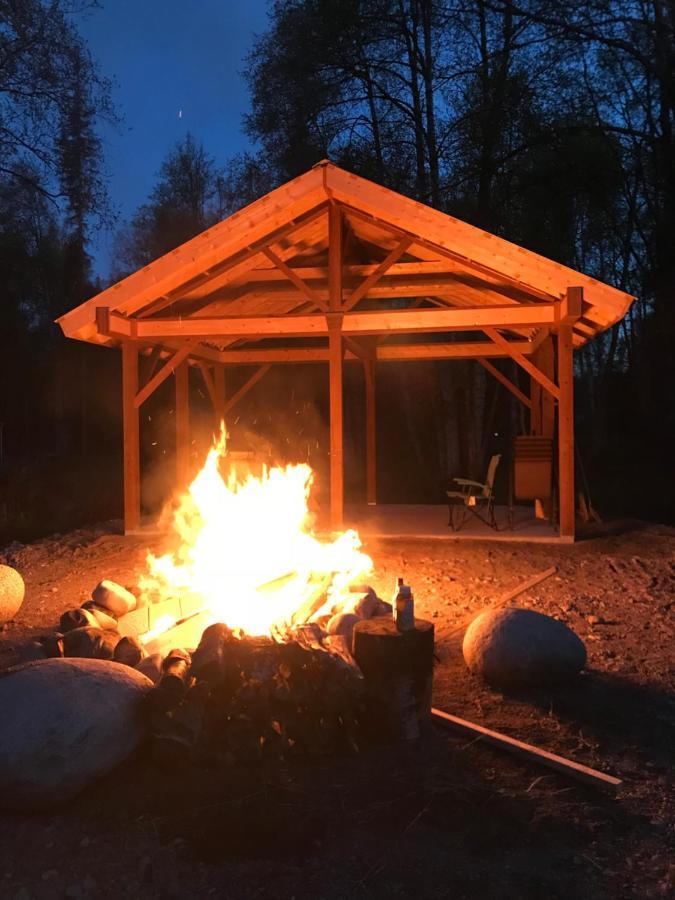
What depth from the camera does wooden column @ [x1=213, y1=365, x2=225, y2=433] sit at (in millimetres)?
12211

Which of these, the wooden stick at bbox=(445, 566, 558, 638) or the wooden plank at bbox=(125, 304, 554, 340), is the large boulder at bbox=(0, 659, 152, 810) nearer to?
the wooden stick at bbox=(445, 566, 558, 638)

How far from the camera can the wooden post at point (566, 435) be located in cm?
809

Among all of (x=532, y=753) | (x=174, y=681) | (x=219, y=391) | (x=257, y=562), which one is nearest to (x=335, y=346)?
(x=257, y=562)

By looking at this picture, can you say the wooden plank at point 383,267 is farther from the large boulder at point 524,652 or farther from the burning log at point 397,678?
the burning log at point 397,678

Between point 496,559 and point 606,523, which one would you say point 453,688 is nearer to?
point 496,559

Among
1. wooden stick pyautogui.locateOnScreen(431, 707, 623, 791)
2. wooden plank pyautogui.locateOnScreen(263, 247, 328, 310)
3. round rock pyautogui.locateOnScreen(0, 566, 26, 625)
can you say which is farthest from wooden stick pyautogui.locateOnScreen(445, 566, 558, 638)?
wooden plank pyautogui.locateOnScreen(263, 247, 328, 310)

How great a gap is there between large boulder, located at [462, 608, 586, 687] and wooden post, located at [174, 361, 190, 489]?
685 cm

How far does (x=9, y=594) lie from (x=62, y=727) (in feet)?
9.91

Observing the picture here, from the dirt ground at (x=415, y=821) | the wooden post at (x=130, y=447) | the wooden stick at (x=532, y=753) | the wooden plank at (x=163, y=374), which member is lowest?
the dirt ground at (x=415, y=821)

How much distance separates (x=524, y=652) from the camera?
4.06 meters

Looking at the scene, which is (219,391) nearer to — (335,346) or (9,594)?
(335,346)

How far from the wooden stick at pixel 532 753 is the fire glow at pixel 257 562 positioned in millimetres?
1433

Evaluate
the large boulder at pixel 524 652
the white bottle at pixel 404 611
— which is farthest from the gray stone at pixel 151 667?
the large boulder at pixel 524 652

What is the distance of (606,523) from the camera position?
9.42m
